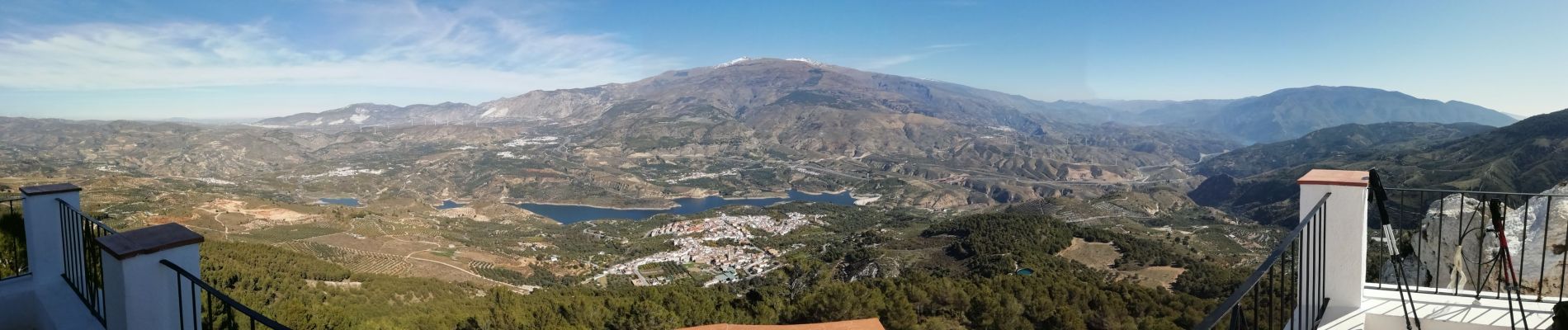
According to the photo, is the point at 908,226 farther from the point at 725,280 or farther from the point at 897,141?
the point at 897,141

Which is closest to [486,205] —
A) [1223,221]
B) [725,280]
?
[725,280]

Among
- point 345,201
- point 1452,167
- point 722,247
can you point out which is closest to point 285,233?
point 722,247

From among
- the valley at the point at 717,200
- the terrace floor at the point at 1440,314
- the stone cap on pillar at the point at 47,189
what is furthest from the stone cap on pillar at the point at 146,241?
the valley at the point at 717,200

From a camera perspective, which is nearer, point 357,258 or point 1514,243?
point 1514,243

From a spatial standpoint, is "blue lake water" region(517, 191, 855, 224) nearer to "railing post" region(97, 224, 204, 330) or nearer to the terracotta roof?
the terracotta roof

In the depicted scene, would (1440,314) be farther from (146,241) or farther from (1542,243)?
(146,241)

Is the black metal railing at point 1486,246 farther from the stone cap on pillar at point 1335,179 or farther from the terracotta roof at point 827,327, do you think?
the terracotta roof at point 827,327
